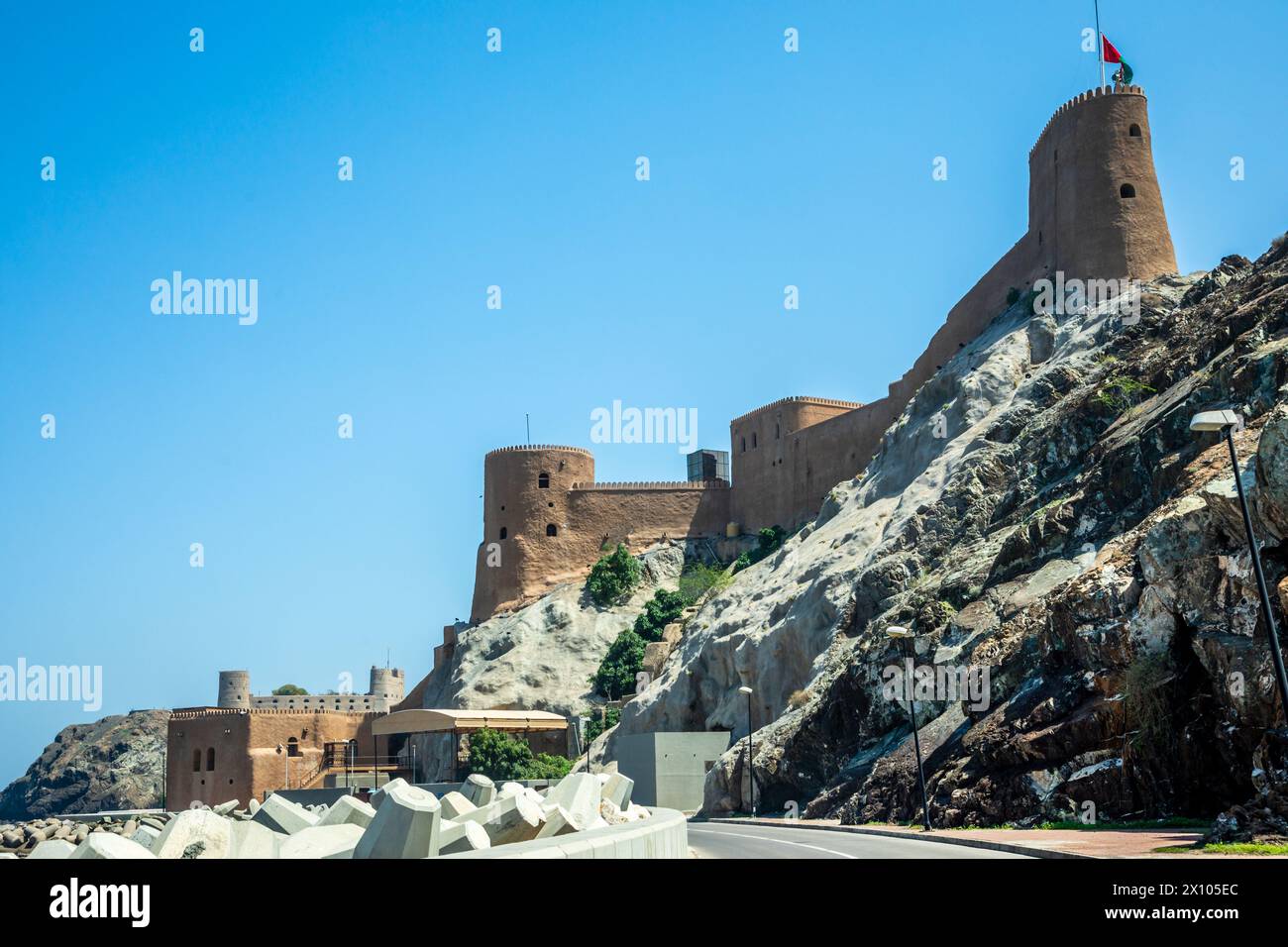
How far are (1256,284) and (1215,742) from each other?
15781 millimetres

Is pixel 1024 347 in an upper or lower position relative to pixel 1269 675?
upper

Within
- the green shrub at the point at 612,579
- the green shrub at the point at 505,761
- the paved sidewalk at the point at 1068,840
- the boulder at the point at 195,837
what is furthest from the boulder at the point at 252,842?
the green shrub at the point at 612,579

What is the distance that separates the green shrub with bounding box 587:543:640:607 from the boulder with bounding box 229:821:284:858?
59241 millimetres

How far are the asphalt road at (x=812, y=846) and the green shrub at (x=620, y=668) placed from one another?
37526 millimetres

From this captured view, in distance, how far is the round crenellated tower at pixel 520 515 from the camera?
74875mm

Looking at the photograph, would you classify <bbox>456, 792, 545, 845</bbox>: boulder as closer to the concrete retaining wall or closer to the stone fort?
the concrete retaining wall

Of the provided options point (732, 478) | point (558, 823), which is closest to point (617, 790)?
point (558, 823)

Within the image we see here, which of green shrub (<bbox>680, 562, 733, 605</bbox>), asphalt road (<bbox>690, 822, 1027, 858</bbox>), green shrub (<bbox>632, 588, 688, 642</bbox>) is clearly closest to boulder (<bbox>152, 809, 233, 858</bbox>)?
asphalt road (<bbox>690, 822, 1027, 858</bbox>)

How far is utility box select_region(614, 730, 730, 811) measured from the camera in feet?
139

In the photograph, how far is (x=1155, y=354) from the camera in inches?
1344

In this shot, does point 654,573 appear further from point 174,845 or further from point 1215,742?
point 174,845
